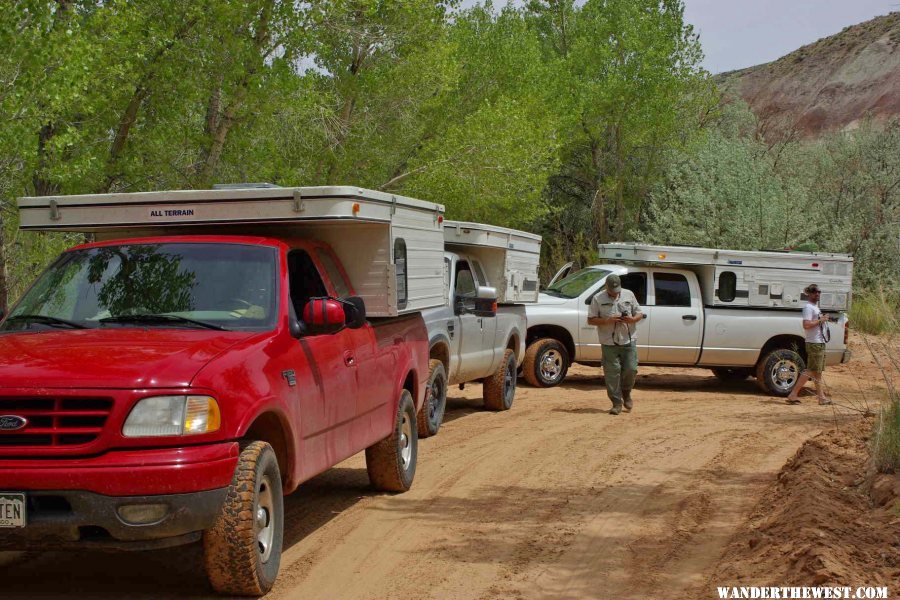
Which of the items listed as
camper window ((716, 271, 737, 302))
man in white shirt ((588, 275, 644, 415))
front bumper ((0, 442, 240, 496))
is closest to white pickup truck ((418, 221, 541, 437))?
man in white shirt ((588, 275, 644, 415))

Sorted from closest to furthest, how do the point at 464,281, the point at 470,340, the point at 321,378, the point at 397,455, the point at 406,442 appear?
the point at 321,378 < the point at 397,455 < the point at 406,442 < the point at 470,340 < the point at 464,281

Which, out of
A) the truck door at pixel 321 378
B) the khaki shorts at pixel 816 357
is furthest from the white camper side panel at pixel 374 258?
the khaki shorts at pixel 816 357

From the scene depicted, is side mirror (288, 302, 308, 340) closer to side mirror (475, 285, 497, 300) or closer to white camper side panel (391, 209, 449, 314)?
white camper side panel (391, 209, 449, 314)

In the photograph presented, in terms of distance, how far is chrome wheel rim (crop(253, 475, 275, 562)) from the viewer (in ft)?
18.7

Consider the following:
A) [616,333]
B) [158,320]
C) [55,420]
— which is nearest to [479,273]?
[616,333]

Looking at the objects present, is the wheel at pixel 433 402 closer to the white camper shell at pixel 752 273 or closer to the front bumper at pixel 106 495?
the front bumper at pixel 106 495

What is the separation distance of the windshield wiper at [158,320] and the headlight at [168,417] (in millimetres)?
960

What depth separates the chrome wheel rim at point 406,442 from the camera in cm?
848

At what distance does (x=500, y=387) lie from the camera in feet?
46.4

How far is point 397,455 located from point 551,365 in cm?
951

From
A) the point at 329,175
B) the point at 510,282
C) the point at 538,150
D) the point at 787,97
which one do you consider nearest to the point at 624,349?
the point at 510,282

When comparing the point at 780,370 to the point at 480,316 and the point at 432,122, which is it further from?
the point at 432,122

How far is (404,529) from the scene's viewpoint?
7.36m

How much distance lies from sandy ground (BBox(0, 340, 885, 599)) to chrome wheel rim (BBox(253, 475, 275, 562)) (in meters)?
0.27
